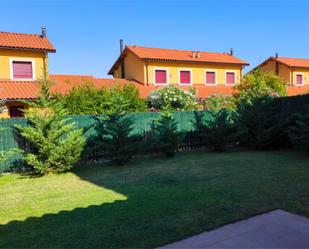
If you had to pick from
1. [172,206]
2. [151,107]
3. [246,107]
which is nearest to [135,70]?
[151,107]

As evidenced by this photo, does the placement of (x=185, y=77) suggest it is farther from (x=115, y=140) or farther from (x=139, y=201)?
(x=139, y=201)

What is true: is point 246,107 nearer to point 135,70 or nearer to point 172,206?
point 172,206

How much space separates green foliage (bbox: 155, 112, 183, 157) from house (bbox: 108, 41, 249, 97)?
12.0 metres

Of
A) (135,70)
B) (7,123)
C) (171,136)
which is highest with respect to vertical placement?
(135,70)

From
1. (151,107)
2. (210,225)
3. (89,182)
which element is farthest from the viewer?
(151,107)

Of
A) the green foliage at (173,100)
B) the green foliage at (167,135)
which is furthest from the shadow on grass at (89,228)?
the green foliage at (173,100)

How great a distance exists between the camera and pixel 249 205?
16.1ft

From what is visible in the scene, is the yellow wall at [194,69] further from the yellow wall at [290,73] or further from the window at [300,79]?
the window at [300,79]

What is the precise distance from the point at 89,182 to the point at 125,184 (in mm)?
1109

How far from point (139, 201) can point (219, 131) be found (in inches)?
306

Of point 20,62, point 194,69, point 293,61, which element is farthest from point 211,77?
point 20,62

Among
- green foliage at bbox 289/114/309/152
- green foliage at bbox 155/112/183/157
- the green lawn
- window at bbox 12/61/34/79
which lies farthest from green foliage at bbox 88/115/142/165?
window at bbox 12/61/34/79

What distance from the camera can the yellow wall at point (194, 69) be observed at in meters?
24.1

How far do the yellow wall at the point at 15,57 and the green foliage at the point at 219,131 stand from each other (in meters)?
11.3
